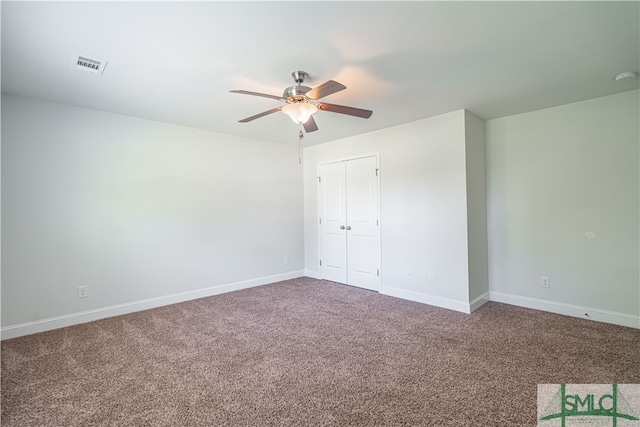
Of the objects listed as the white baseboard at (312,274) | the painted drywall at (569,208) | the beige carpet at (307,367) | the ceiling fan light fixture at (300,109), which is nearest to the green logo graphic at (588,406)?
the beige carpet at (307,367)

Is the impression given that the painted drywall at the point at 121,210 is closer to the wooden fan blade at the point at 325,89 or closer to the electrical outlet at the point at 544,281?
the wooden fan blade at the point at 325,89

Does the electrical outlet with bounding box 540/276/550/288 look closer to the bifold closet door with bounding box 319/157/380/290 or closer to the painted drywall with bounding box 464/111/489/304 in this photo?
the painted drywall with bounding box 464/111/489/304

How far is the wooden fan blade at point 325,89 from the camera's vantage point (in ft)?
7.01

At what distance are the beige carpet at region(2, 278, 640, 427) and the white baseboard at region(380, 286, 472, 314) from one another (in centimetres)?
12

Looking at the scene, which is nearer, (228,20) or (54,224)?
(228,20)

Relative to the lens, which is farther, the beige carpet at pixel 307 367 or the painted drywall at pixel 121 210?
the painted drywall at pixel 121 210

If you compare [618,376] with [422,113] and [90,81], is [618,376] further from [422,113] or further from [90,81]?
[90,81]

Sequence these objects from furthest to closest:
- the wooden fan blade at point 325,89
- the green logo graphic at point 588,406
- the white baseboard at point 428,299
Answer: the white baseboard at point 428,299, the wooden fan blade at point 325,89, the green logo graphic at point 588,406

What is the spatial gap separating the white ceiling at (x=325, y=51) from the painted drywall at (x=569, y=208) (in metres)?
0.35

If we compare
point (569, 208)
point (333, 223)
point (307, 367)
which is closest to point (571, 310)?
point (569, 208)

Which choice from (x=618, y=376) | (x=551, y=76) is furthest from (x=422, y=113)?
(x=618, y=376)

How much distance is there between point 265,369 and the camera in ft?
7.75

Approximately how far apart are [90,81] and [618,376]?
4.94 meters

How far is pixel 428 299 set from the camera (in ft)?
13.0
